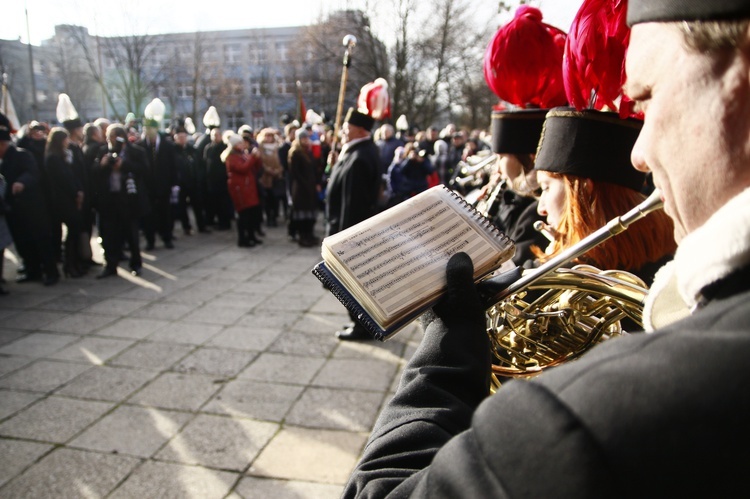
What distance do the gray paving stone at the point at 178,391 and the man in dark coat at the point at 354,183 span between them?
132 cm

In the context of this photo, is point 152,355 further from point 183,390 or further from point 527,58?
point 527,58

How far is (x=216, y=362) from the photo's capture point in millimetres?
4297

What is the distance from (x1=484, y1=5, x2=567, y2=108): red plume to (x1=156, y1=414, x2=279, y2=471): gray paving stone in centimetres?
241

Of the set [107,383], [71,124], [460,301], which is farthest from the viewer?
[71,124]

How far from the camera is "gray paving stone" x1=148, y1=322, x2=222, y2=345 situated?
15.7 ft

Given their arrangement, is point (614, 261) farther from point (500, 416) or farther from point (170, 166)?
point (170, 166)

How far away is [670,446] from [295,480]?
2613mm

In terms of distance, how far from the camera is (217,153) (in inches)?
379

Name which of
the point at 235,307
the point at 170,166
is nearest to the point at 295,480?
the point at 235,307

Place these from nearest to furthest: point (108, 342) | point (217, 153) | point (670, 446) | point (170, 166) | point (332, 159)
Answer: point (670, 446)
point (108, 342)
point (332, 159)
point (170, 166)
point (217, 153)

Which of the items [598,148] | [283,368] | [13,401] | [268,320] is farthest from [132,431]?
[598,148]

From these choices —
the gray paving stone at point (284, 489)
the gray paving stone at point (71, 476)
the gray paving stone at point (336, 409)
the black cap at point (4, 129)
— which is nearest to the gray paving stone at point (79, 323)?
the gray paving stone at point (71, 476)

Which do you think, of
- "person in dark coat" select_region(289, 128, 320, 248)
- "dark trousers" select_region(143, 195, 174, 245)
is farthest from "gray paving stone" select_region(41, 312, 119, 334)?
"person in dark coat" select_region(289, 128, 320, 248)

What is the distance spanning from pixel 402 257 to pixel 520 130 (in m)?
1.89
